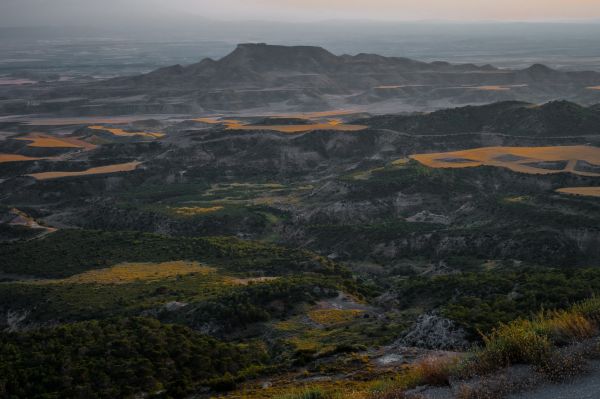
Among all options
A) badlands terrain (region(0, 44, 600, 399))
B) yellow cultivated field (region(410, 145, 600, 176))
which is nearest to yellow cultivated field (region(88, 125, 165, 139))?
badlands terrain (region(0, 44, 600, 399))

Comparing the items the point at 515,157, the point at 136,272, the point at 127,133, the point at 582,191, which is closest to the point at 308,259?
the point at 136,272

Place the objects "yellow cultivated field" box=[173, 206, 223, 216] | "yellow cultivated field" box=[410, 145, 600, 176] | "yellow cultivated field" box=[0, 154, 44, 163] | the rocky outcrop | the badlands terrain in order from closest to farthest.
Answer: the badlands terrain, the rocky outcrop, "yellow cultivated field" box=[173, 206, 223, 216], "yellow cultivated field" box=[410, 145, 600, 176], "yellow cultivated field" box=[0, 154, 44, 163]

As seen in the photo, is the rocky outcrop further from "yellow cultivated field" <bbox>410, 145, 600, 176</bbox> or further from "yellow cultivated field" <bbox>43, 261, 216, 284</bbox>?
"yellow cultivated field" <bbox>410, 145, 600, 176</bbox>

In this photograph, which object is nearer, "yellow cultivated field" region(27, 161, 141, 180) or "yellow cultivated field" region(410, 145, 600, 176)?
"yellow cultivated field" region(410, 145, 600, 176)

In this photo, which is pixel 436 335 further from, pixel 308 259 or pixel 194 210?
pixel 194 210

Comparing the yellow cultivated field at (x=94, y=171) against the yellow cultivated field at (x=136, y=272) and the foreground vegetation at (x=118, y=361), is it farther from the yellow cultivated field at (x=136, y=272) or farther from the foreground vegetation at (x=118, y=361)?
the foreground vegetation at (x=118, y=361)

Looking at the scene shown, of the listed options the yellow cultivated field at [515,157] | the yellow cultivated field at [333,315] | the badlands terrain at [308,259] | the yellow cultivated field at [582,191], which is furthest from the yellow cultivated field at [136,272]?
the yellow cultivated field at [515,157]

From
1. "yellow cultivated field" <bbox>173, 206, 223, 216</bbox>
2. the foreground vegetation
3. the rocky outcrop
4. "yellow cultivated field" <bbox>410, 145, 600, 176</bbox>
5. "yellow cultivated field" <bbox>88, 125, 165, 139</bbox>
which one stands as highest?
the rocky outcrop
